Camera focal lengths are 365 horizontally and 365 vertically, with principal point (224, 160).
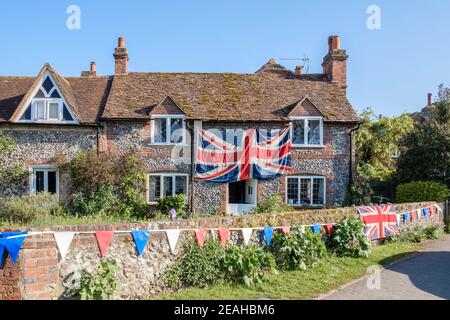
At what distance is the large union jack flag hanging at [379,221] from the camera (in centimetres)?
1172

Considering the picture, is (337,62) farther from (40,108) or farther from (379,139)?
(40,108)

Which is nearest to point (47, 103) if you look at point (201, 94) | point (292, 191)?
point (201, 94)

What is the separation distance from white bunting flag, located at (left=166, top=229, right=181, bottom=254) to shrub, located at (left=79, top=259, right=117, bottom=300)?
4.39 feet

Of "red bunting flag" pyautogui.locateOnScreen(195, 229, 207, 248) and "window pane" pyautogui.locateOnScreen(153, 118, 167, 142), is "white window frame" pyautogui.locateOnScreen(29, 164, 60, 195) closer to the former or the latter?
"window pane" pyautogui.locateOnScreen(153, 118, 167, 142)

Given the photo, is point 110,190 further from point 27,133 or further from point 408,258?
point 408,258

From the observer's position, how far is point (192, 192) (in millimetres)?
18453

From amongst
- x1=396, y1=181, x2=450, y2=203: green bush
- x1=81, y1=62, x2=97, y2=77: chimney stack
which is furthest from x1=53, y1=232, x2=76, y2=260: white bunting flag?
x1=81, y1=62, x2=97, y2=77: chimney stack

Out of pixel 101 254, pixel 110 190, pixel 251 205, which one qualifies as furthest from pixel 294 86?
pixel 101 254

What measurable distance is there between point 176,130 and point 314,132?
7.19 m

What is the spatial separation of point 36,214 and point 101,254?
802 centimetres

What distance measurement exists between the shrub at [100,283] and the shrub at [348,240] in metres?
6.25

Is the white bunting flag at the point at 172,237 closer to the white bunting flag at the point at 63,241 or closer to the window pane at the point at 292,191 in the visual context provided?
the white bunting flag at the point at 63,241

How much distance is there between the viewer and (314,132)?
1911 cm

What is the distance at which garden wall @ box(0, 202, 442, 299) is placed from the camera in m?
5.99
